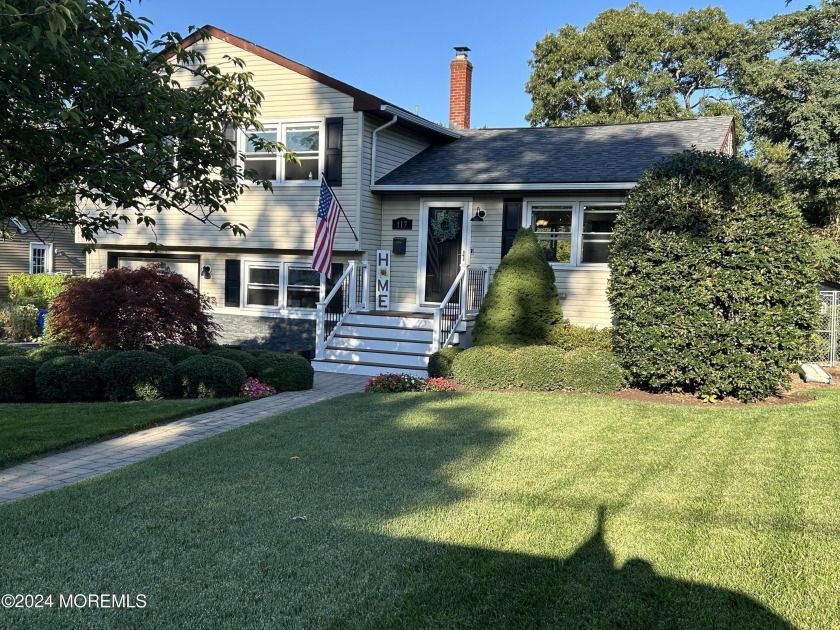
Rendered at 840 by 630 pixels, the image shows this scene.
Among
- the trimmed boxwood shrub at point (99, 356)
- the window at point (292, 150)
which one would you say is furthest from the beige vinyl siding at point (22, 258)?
the trimmed boxwood shrub at point (99, 356)

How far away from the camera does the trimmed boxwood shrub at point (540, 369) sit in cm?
1020

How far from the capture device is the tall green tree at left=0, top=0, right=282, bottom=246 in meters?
5.44

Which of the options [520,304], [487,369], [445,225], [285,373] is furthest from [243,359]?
[445,225]

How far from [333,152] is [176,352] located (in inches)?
234

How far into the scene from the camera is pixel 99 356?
1036 cm

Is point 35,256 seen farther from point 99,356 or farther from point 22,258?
point 99,356

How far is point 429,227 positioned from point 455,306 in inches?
89.2

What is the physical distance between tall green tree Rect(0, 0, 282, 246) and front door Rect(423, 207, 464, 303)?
7.40m

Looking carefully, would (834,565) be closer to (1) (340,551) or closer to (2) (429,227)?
(1) (340,551)

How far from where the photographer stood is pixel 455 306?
13.6m

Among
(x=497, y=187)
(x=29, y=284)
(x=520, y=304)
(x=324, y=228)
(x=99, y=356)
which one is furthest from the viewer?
(x=29, y=284)

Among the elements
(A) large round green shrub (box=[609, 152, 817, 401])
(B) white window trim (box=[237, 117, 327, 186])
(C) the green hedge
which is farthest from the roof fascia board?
(C) the green hedge

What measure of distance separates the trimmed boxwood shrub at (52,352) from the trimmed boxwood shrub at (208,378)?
6.02ft

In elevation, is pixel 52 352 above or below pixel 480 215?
below
